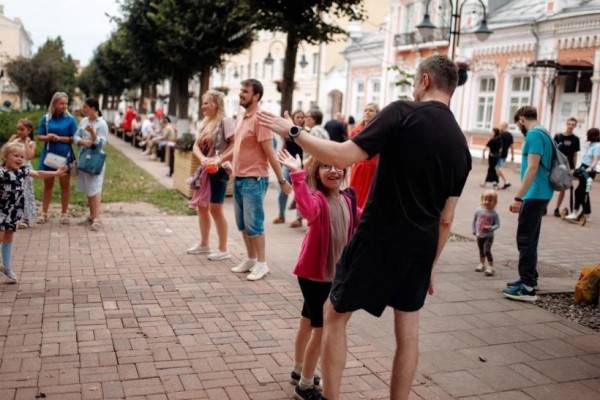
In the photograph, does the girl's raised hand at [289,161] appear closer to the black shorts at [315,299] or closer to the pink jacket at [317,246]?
the pink jacket at [317,246]

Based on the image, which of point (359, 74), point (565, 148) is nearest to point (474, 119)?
point (359, 74)

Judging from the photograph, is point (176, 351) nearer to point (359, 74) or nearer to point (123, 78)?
point (359, 74)

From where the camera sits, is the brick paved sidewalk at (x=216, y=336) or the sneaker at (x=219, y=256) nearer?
the brick paved sidewalk at (x=216, y=336)

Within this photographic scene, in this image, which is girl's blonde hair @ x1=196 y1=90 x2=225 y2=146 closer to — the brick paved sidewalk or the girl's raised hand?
the brick paved sidewalk

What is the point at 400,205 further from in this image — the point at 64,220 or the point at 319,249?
the point at 64,220

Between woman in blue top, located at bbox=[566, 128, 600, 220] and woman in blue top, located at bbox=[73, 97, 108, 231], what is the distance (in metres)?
8.57

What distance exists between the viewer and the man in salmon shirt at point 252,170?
609 cm

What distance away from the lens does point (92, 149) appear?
8508mm

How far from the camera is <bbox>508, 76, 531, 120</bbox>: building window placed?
24547mm

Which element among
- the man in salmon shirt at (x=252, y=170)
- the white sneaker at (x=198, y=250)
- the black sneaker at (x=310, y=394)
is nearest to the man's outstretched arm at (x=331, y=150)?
the black sneaker at (x=310, y=394)

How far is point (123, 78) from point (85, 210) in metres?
36.2

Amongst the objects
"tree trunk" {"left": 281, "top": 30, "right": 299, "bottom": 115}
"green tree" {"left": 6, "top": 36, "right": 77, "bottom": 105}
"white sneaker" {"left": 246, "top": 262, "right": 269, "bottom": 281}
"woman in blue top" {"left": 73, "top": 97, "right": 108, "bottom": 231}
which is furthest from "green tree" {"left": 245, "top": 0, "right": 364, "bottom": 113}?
"green tree" {"left": 6, "top": 36, "right": 77, "bottom": 105}

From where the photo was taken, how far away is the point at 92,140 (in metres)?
8.48

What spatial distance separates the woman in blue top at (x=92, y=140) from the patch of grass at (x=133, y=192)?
5.90 feet
